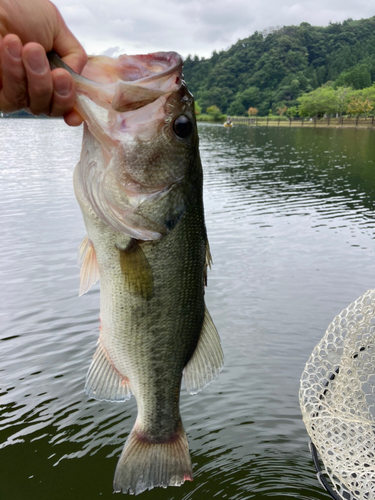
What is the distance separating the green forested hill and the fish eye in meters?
116

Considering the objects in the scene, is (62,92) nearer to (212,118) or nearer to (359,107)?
(359,107)

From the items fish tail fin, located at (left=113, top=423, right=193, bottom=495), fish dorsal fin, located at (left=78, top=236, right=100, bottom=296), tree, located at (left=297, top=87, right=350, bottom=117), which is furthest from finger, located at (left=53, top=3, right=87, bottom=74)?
tree, located at (left=297, top=87, right=350, bottom=117)

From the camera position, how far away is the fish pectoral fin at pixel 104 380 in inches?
90.7

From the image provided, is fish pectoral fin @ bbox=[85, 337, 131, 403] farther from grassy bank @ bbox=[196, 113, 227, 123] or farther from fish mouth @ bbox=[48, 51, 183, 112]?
grassy bank @ bbox=[196, 113, 227, 123]

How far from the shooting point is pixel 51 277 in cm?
851

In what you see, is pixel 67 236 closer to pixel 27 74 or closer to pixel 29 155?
pixel 27 74

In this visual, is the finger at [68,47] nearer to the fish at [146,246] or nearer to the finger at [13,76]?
the fish at [146,246]

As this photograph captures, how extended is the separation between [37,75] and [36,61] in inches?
2.1

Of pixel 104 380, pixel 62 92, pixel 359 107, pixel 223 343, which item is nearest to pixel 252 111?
pixel 359 107

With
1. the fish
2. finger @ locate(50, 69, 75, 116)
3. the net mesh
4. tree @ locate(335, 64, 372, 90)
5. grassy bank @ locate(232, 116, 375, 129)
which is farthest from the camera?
tree @ locate(335, 64, 372, 90)

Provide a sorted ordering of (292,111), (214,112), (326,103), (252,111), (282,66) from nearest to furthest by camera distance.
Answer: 1. (326,103)
2. (292,111)
3. (252,111)
4. (214,112)
5. (282,66)

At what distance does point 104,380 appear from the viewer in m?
2.32

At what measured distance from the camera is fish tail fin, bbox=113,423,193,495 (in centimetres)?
229

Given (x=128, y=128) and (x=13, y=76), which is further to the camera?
(x=128, y=128)
